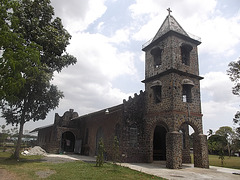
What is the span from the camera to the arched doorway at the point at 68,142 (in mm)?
28469

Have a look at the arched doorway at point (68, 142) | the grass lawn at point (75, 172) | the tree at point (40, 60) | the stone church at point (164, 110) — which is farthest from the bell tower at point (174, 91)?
the arched doorway at point (68, 142)

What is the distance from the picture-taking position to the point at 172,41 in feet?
60.3

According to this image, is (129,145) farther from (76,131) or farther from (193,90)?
(76,131)

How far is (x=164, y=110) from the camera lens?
17.3 meters

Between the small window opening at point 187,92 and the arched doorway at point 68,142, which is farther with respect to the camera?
the arched doorway at point 68,142

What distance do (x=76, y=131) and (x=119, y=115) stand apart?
1085 centimetres

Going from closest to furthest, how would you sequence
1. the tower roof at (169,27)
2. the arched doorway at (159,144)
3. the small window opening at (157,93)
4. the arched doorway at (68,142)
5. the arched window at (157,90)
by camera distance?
1. the arched window at (157,90)
2. the small window opening at (157,93)
3. the tower roof at (169,27)
4. the arched doorway at (159,144)
5. the arched doorway at (68,142)

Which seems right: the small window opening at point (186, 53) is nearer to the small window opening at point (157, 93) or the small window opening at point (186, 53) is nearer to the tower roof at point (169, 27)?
the tower roof at point (169, 27)

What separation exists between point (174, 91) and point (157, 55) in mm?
5346

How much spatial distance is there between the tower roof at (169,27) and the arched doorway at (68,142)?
18.8 metres

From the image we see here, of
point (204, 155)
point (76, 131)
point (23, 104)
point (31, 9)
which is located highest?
point (31, 9)

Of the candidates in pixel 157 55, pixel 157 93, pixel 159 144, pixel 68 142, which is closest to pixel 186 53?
pixel 157 55

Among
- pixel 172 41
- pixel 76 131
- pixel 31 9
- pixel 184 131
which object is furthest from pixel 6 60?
pixel 76 131

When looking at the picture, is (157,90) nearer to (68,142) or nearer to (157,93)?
(157,93)
